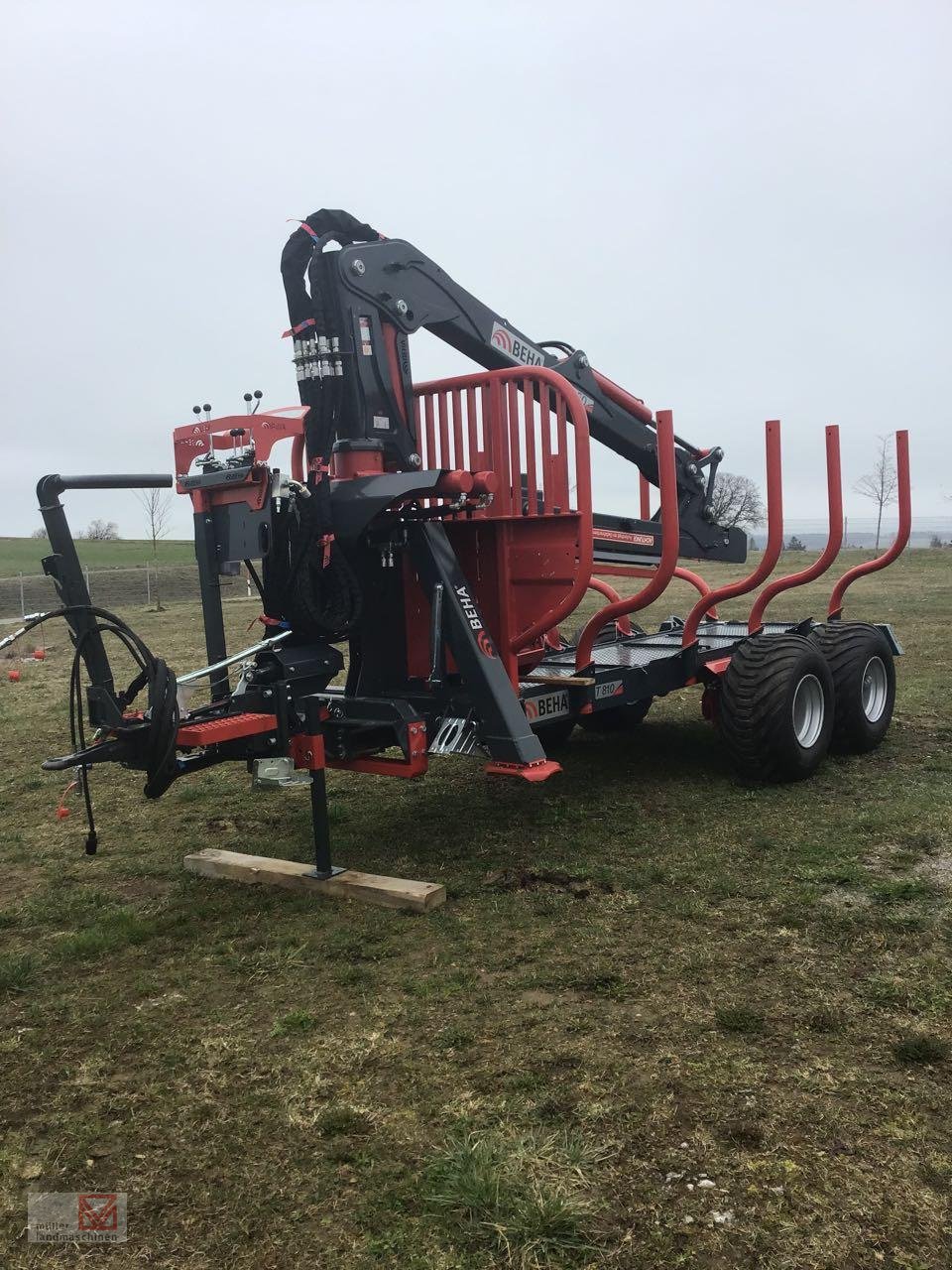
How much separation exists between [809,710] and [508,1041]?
411 cm

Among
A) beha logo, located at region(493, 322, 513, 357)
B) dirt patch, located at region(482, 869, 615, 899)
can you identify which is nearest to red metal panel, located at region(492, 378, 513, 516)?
beha logo, located at region(493, 322, 513, 357)

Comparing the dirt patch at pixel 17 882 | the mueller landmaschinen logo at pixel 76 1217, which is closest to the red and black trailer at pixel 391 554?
the dirt patch at pixel 17 882

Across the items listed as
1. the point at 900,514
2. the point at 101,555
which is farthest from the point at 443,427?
the point at 101,555

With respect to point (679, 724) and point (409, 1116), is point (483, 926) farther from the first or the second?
point (679, 724)

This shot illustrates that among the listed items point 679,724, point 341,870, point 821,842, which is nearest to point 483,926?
point 341,870

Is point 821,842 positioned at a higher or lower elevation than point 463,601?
lower

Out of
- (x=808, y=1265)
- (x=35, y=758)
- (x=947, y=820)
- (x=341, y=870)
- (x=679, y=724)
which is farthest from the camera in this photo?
(x=679, y=724)

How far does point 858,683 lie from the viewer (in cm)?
716

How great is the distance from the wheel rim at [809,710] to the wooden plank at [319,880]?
3.00 metres

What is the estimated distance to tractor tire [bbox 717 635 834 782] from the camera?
20.7 ft

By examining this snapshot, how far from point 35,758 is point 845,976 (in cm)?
651

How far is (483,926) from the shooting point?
440 cm

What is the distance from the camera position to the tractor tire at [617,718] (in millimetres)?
8414

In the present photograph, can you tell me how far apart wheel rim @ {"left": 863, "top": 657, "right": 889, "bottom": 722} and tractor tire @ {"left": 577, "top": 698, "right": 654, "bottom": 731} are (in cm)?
172
